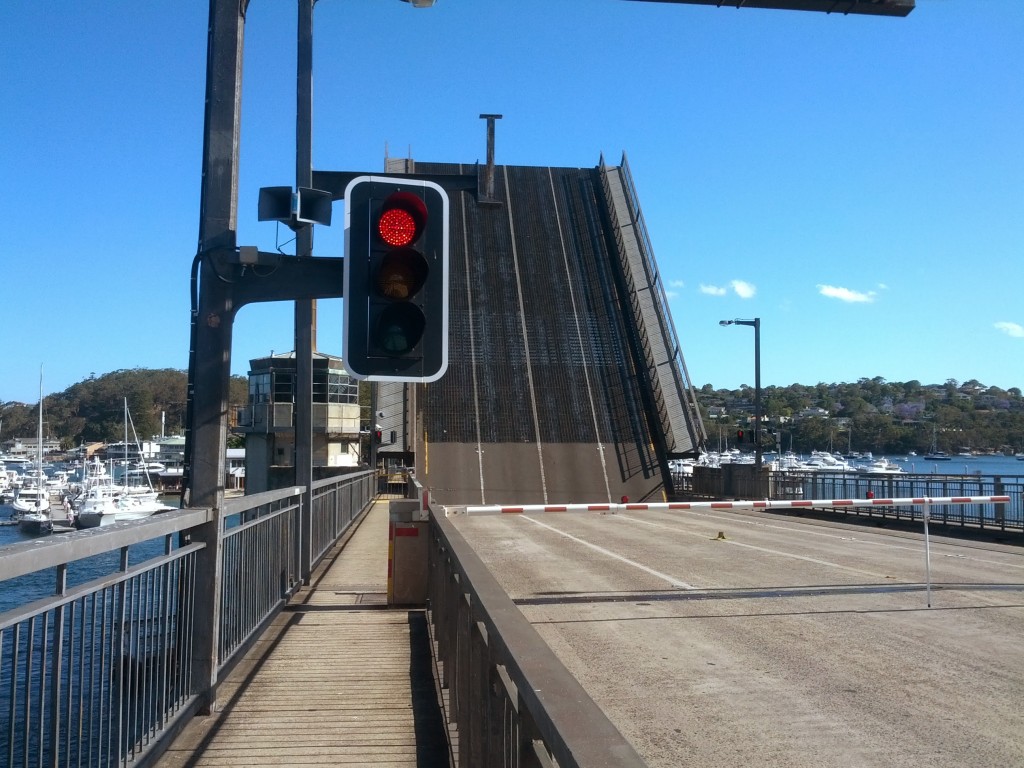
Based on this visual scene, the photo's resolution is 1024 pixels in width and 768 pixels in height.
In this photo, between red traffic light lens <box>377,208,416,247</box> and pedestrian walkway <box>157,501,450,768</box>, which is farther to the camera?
pedestrian walkway <box>157,501,450,768</box>

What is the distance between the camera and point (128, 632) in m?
4.28

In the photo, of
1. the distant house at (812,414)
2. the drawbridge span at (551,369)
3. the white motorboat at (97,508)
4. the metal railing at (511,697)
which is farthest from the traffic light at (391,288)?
the distant house at (812,414)

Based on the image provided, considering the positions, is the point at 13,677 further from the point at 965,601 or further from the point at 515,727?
the point at 965,601

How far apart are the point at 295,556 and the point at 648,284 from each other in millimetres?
26235

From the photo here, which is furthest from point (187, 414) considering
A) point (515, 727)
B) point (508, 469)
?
point (508, 469)

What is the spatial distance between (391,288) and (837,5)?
19.4ft

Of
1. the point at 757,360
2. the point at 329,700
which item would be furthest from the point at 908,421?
the point at 329,700

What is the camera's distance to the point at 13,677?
114 inches

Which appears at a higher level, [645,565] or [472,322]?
[472,322]

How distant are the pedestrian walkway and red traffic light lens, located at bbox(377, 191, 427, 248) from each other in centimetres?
272

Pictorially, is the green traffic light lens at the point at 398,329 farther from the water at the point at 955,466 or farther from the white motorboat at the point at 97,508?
the water at the point at 955,466

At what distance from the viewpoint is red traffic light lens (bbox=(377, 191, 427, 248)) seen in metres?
4.74

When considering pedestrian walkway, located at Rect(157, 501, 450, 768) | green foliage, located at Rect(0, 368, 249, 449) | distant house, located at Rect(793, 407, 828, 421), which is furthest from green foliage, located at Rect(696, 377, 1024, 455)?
pedestrian walkway, located at Rect(157, 501, 450, 768)

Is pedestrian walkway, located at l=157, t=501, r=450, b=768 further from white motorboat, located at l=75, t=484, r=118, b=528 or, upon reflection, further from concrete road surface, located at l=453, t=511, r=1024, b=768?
white motorboat, located at l=75, t=484, r=118, b=528
